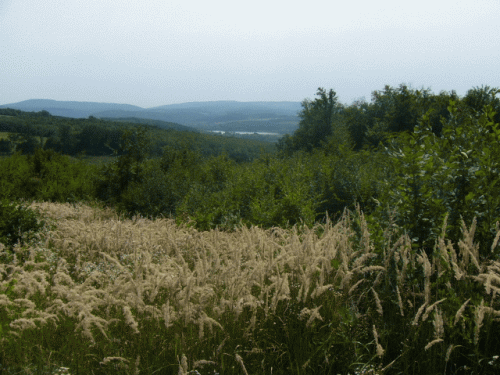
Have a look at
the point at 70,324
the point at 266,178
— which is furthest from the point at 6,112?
the point at 70,324

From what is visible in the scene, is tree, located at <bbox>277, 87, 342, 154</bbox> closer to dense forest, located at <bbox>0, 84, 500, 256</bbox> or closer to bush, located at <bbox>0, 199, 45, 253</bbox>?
dense forest, located at <bbox>0, 84, 500, 256</bbox>

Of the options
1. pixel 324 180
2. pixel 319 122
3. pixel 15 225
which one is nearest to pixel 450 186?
pixel 324 180

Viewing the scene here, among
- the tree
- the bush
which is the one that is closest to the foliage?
the bush

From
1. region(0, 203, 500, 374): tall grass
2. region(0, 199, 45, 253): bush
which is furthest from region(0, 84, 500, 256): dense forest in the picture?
region(0, 199, 45, 253): bush

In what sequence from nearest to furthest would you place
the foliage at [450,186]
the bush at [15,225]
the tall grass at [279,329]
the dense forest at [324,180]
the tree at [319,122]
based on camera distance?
1. the tall grass at [279,329]
2. the foliage at [450,186]
3. the dense forest at [324,180]
4. the bush at [15,225]
5. the tree at [319,122]

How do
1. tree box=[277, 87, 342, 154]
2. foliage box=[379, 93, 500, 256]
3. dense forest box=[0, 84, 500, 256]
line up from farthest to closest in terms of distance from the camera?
tree box=[277, 87, 342, 154], dense forest box=[0, 84, 500, 256], foliage box=[379, 93, 500, 256]

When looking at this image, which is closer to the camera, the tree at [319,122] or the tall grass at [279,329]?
the tall grass at [279,329]

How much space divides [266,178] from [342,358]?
934cm

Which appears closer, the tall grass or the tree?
the tall grass

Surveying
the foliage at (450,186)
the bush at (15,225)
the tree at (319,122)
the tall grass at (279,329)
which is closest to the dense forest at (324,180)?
the foliage at (450,186)

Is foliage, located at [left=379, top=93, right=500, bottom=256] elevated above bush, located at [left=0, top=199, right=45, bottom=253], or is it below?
above

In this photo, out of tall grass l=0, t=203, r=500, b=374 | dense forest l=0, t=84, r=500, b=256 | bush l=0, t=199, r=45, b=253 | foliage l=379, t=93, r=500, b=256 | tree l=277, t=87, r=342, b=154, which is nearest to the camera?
tall grass l=0, t=203, r=500, b=374

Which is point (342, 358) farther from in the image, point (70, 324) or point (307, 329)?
point (70, 324)

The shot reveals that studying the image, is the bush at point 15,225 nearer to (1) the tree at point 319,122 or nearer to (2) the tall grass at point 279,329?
(2) the tall grass at point 279,329
